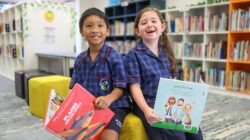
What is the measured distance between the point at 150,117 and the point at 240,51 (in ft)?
9.69

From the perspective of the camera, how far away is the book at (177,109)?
4.07 ft

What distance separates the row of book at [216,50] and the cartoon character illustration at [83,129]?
124 inches

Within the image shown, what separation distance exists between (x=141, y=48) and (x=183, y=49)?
3.18 metres

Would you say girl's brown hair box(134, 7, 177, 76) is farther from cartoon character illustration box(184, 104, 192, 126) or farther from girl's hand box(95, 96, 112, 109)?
girl's hand box(95, 96, 112, 109)

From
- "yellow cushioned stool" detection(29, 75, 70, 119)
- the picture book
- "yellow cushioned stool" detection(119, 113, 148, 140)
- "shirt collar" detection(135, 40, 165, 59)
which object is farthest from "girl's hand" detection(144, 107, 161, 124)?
"yellow cushioned stool" detection(29, 75, 70, 119)

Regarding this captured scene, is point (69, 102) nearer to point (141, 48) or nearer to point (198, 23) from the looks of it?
point (141, 48)

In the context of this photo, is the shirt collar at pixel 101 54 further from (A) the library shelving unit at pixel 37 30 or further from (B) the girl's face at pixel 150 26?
(A) the library shelving unit at pixel 37 30

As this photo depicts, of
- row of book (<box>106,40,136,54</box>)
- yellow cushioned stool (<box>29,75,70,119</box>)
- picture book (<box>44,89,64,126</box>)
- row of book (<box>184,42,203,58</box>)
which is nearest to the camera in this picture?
picture book (<box>44,89,64,126</box>)

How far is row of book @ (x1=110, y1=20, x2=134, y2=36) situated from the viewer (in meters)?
5.35

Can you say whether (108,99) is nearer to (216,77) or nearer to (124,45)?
(216,77)

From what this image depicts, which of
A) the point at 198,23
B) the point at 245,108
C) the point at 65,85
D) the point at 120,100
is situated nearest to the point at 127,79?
the point at 120,100

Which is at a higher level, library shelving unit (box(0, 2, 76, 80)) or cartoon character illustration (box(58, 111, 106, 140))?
library shelving unit (box(0, 2, 76, 80))

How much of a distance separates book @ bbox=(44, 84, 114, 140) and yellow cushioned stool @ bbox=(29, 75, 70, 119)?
1.60m

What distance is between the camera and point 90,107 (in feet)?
4.21
